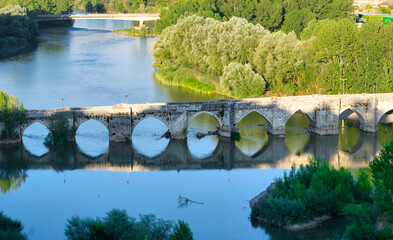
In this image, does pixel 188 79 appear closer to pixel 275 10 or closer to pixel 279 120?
pixel 279 120

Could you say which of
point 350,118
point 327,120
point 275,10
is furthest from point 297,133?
point 275,10

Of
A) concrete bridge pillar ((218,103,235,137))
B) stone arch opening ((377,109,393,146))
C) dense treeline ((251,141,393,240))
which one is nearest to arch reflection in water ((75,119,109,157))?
concrete bridge pillar ((218,103,235,137))

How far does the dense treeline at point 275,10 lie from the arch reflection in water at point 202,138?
29561mm

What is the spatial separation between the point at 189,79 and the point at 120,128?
1797cm

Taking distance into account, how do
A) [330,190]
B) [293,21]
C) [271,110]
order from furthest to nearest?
[293,21], [271,110], [330,190]

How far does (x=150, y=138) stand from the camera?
1673 inches

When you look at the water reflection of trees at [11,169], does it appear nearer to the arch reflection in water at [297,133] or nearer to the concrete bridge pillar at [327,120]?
the arch reflection in water at [297,133]

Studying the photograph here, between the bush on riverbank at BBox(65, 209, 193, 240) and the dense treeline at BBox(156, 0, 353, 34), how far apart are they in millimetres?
48280

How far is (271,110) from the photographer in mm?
43031

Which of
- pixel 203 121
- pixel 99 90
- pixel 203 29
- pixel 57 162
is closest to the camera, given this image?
pixel 57 162

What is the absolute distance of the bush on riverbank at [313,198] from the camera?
96.9 ft

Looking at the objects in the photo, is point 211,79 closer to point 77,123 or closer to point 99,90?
point 99,90

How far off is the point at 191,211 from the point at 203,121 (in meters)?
15.5

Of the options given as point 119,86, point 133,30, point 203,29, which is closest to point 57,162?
point 119,86
